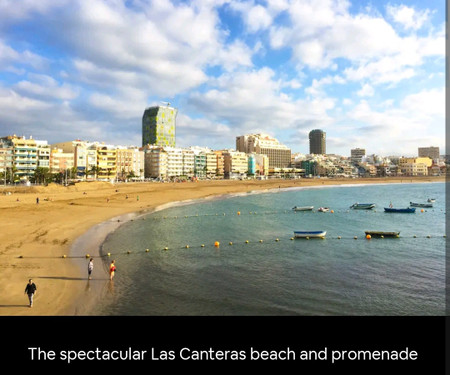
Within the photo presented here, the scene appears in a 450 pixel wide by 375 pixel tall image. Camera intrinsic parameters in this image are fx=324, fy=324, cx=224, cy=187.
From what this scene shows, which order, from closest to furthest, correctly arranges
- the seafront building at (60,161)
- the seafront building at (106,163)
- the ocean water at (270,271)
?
the ocean water at (270,271) → the seafront building at (60,161) → the seafront building at (106,163)

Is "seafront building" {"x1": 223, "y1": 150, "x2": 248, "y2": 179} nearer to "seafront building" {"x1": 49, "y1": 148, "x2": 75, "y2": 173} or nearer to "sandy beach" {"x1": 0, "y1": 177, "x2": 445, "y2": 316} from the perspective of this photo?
"seafront building" {"x1": 49, "y1": 148, "x2": 75, "y2": 173}

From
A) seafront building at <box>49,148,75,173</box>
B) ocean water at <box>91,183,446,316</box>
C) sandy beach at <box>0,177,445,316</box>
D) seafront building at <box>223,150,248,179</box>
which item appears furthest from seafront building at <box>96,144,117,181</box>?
ocean water at <box>91,183,446,316</box>

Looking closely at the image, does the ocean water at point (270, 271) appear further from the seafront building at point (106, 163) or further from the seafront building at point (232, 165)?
the seafront building at point (232, 165)

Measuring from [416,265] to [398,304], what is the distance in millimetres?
9732

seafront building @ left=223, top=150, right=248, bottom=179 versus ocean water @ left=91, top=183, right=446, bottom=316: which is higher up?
seafront building @ left=223, top=150, right=248, bottom=179

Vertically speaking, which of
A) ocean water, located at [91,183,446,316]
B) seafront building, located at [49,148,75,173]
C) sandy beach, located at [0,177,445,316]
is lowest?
ocean water, located at [91,183,446,316]

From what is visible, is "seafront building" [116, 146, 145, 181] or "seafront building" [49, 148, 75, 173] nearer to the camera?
"seafront building" [49, 148, 75, 173]

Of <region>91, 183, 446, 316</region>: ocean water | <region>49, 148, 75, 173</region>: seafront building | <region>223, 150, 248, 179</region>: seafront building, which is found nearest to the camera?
<region>91, 183, 446, 316</region>: ocean water

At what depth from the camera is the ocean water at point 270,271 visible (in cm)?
1742

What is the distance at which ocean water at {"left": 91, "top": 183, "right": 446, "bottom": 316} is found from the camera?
17.4m

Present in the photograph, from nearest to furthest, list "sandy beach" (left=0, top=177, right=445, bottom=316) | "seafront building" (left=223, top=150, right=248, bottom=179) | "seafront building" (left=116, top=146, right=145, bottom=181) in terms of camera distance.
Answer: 1. "sandy beach" (left=0, top=177, right=445, bottom=316)
2. "seafront building" (left=116, top=146, right=145, bottom=181)
3. "seafront building" (left=223, top=150, right=248, bottom=179)

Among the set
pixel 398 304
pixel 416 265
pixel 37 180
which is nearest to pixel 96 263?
pixel 398 304
